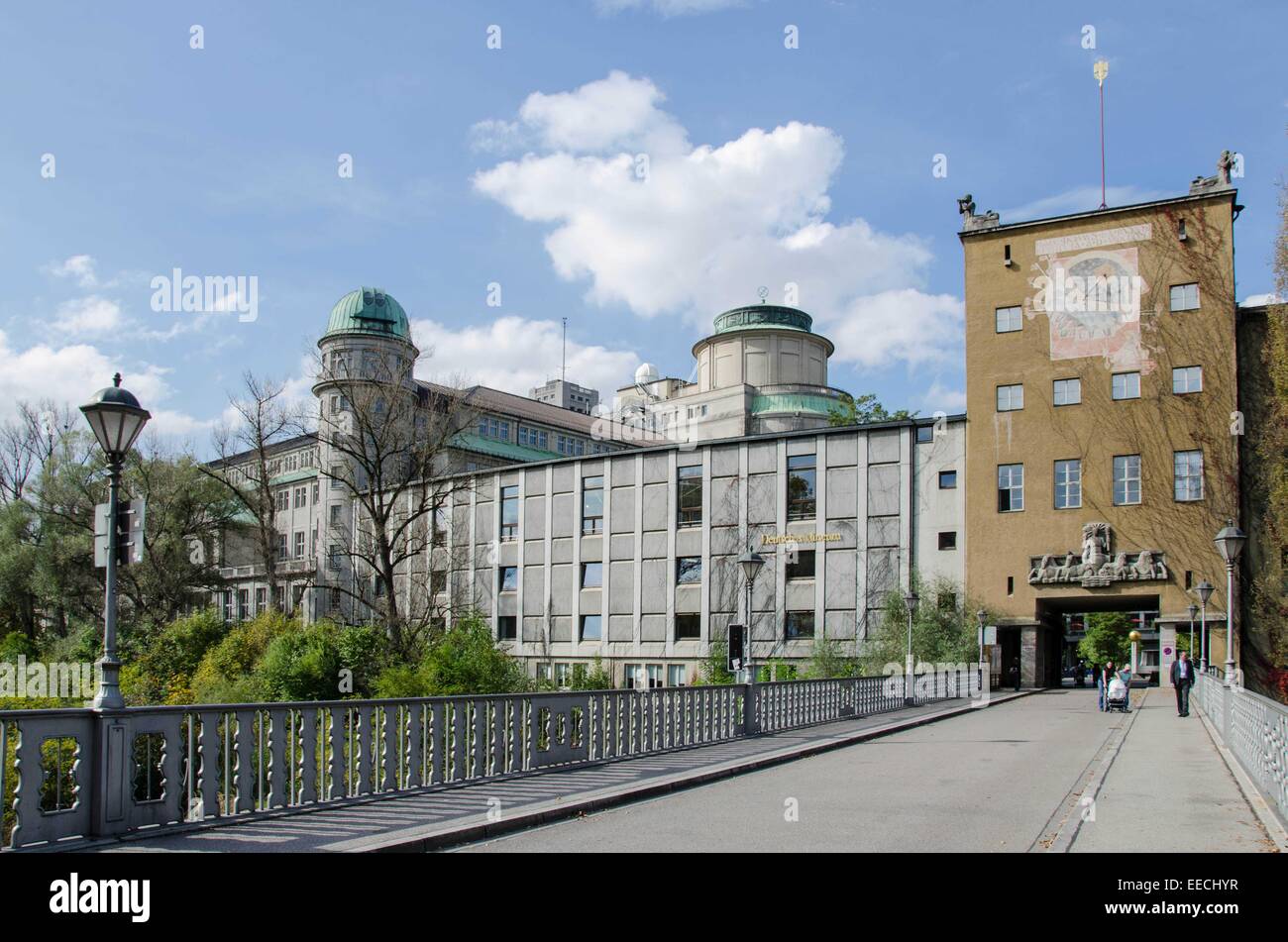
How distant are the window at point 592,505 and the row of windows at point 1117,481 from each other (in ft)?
69.2

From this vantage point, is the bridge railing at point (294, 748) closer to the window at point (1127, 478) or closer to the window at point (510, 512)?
the window at point (1127, 478)

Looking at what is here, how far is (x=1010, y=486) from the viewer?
4753cm

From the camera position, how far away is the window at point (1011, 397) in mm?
48031

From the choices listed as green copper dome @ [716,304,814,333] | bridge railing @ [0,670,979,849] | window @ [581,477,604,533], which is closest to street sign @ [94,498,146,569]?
bridge railing @ [0,670,979,849]

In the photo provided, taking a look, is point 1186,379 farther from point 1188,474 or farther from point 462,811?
point 462,811

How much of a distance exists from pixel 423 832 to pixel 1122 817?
7.19 m

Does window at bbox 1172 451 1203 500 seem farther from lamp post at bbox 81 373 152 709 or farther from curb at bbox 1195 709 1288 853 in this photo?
lamp post at bbox 81 373 152 709

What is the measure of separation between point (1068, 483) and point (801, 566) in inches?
487

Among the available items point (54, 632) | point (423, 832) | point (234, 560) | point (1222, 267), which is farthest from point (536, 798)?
point (234, 560)

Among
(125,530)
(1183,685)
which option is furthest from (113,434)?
(1183,685)

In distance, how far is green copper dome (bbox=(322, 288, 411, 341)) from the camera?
240ft

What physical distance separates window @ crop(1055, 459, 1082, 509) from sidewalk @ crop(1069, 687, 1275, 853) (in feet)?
87.1

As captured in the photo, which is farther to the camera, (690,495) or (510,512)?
(510,512)

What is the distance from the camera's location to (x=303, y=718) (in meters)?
11.1
